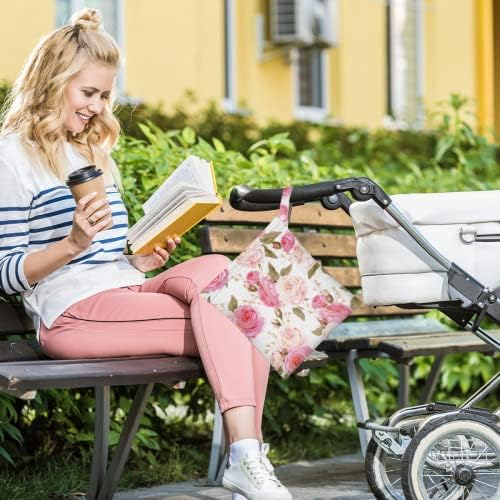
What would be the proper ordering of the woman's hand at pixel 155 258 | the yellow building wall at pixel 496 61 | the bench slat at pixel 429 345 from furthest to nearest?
the yellow building wall at pixel 496 61 < the bench slat at pixel 429 345 < the woman's hand at pixel 155 258

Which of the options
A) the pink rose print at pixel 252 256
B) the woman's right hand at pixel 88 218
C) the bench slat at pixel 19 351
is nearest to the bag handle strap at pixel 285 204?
the pink rose print at pixel 252 256

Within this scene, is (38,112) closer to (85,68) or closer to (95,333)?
(85,68)

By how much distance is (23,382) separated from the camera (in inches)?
119

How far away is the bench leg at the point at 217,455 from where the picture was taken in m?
4.24

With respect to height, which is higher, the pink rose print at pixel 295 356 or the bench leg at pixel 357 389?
the pink rose print at pixel 295 356

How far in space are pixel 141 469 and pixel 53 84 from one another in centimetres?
150

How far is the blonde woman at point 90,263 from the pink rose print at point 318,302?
0.72ft

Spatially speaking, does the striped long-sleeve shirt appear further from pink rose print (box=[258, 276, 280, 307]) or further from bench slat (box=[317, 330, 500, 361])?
bench slat (box=[317, 330, 500, 361])

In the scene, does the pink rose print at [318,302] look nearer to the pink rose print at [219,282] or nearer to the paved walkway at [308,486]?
the pink rose print at [219,282]

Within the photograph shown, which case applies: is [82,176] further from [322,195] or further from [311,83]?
[311,83]

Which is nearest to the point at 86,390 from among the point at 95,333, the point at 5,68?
the point at 95,333

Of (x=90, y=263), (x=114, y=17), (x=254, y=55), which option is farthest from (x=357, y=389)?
(x=254, y=55)

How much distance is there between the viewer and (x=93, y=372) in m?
3.21

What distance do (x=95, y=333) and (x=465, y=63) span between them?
12.3 metres
